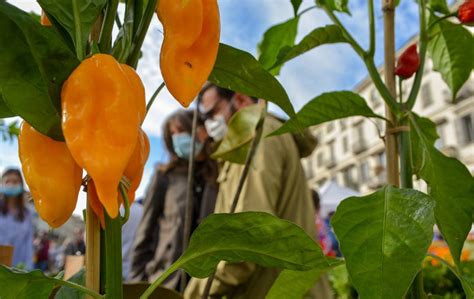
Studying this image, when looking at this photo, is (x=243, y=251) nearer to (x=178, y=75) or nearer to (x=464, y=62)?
(x=178, y=75)

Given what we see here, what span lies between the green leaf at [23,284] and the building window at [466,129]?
24789 millimetres

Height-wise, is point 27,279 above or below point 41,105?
below

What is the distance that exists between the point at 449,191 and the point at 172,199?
1.71 meters

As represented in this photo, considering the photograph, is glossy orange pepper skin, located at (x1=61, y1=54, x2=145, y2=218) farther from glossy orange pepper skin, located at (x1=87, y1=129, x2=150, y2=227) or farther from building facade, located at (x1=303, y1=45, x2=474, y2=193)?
building facade, located at (x1=303, y1=45, x2=474, y2=193)

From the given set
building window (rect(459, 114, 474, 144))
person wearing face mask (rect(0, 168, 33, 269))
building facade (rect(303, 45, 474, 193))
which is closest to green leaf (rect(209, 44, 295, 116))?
person wearing face mask (rect(0, 168, 33, 269))

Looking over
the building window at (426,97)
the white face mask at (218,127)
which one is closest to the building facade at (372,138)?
the building window at (426,97)

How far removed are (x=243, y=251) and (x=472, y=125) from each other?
24.7m

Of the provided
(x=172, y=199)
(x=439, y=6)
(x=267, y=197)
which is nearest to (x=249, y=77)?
(x=439, y=6)

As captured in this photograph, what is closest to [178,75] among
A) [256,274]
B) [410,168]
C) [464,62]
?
[410,168]

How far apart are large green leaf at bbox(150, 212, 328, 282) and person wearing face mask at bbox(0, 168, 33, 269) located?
3783 millimetres

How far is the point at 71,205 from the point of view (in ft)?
1.39

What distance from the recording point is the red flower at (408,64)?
707 millimetres

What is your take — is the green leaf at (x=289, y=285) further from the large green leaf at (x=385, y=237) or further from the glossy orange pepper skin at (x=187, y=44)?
the glossy orange pepper skin at (x=187, y=44)

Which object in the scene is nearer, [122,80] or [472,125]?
[122,80]
